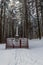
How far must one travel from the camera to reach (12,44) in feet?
43.2

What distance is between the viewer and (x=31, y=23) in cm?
3119

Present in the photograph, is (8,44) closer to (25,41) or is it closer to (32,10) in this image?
(25,41)

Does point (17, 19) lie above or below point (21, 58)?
above

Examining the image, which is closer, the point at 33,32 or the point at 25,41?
the point at 25,41

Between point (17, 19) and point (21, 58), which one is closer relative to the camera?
point (21, 58)

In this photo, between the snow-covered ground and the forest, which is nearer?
the snow-covered ground

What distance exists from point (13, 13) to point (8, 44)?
69.1ft

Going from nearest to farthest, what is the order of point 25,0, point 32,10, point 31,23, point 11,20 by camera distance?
point 25,0
point 32,10
point 31,23
point 11,20

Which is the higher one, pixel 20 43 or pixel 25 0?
pixel 25 0

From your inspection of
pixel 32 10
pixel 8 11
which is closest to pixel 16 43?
pixel 32 10

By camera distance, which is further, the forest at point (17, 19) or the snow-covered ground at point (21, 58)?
the forest at point (17, 19)

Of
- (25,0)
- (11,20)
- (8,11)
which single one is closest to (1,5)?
(25,0)

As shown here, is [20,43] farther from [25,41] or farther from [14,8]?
[14,8]

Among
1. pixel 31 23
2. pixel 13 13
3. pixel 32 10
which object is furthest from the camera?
pixel 13 13
